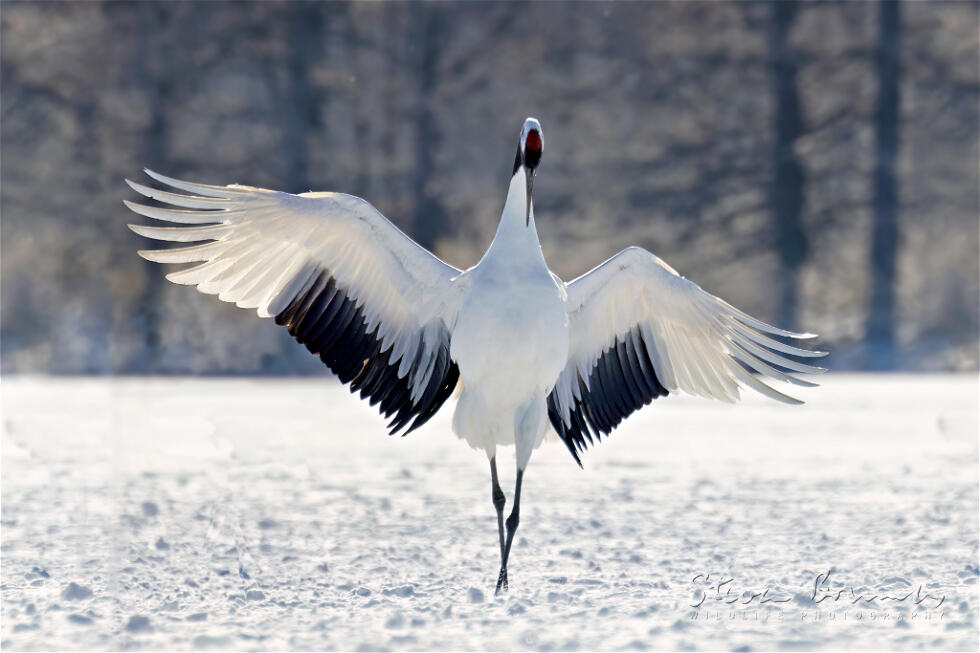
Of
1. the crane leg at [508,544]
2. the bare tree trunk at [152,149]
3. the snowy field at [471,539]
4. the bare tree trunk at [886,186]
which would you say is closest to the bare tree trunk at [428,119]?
the bare tree trunk at [152,149]

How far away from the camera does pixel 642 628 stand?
4227 mm

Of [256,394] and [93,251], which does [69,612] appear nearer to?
[256,394]

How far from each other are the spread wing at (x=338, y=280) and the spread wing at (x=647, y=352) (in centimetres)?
63

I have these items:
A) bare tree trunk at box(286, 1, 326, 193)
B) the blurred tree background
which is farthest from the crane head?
bare tree trunk at box(286, 1, 326, 193)

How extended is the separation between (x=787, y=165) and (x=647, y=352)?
42.1ft

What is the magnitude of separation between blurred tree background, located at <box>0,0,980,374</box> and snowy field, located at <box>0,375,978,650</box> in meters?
7.98

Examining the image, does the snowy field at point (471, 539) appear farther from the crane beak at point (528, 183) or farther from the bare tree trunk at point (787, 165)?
the bare tree trunk at point (787, 165)

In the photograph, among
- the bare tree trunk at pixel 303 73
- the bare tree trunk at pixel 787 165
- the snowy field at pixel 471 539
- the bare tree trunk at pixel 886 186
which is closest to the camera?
the snowy field at pixel 471 539

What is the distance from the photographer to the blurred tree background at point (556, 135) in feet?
57.5

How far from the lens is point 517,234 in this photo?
494 cm

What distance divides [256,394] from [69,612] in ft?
27.9

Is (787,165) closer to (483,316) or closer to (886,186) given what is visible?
(886,186)

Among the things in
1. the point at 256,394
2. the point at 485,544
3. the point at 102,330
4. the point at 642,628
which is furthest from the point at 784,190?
the point at 642,628

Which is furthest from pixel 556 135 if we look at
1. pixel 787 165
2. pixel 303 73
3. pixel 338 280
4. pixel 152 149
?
pixel 338 280
